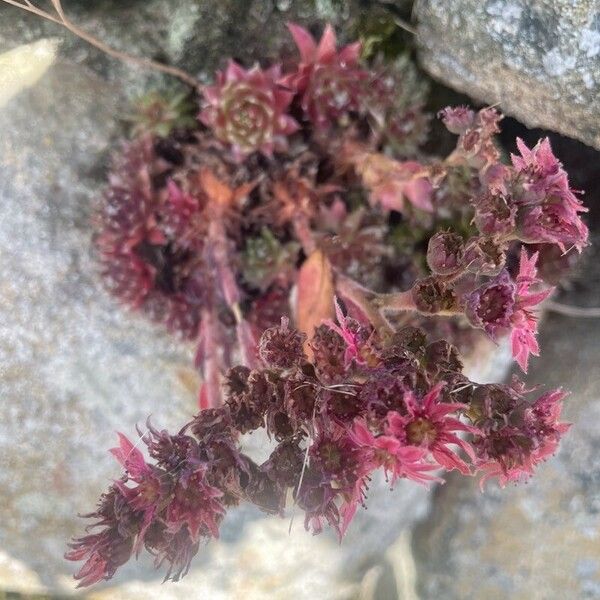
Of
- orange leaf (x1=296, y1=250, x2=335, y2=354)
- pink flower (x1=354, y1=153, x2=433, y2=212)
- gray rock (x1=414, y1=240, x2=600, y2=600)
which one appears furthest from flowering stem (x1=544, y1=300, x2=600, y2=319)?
orange leaf (x1=296, y1=250, x2=335, y2=354)

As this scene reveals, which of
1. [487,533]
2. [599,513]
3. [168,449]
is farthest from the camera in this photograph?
[487,533]

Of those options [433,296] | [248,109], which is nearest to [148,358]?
[248,109]

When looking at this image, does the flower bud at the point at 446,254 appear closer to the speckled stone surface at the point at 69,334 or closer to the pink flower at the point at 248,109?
the pink flower at the point at 248,109

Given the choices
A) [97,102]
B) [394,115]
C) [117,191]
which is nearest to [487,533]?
[394,115]

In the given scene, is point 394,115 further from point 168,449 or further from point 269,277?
point 168,449

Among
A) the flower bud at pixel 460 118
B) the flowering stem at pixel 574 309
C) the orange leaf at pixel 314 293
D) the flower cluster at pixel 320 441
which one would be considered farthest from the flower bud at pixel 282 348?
the flowering stem at pixel 574 309

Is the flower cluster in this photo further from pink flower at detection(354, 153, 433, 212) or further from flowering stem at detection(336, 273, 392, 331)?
pink flower at detection(354, 153, 433, 212)

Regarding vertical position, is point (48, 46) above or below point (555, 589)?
above
